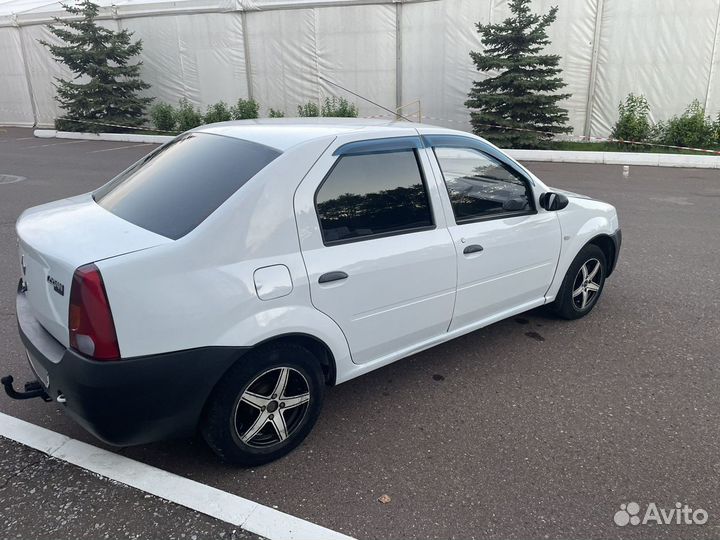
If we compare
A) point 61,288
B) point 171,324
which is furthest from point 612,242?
point 61,288

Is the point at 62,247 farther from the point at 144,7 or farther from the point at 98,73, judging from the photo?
the point at 144,7

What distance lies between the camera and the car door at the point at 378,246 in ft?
9.71

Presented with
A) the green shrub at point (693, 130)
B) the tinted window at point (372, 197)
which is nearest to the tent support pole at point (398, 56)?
the green shrub at point (693, 130)

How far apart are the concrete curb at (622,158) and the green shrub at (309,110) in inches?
270

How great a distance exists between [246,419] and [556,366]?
225 cm

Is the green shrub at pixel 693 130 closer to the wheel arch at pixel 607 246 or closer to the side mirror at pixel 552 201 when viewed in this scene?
the wheel arch at pixel 607 246

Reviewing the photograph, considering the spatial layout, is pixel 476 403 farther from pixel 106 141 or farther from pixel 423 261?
pixel 106 141

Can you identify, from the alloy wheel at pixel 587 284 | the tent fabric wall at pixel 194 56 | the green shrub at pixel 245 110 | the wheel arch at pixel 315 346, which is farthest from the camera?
the tent fabric wall at pixel 194 56

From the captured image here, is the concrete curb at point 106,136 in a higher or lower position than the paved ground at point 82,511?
higher

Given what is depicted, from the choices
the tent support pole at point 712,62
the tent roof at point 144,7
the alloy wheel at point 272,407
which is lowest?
the alloy wheel at point 272,407

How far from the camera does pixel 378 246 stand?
10.4ft

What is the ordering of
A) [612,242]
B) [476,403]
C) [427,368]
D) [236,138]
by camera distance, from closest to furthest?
[236,138] < [476,403] < [427,368] < [612,242]

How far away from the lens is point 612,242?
189 inches

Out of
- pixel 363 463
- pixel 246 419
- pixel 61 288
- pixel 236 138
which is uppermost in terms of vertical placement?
pixel 236 138
